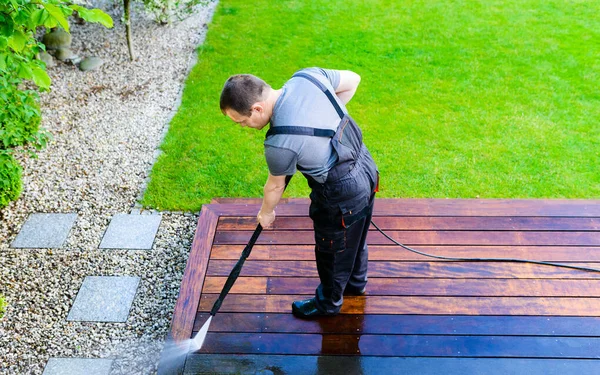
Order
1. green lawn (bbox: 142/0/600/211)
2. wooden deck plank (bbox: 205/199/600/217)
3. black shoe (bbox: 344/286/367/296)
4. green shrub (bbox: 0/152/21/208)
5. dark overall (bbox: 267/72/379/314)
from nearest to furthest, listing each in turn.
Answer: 1. dark overall (bbox: 267/72/379/314)
2. black shoe (bbox: 344/286/367/296)
3. wooden deck plank (bbox: 205/199/600/217)
4. green shrub (bbox: 0/152/21/208)
5. green lawn (bbox: 142/0/600/211)

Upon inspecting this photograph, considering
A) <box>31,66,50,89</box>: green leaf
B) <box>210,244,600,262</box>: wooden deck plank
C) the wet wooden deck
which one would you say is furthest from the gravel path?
<box>31,66,50,89</box>: green leaf

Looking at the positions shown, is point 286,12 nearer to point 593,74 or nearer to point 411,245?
point 593,74

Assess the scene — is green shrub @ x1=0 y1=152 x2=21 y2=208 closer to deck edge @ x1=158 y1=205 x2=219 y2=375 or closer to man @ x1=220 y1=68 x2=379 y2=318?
deck edge @ x1=158 y1=205 x2=219 y2=375

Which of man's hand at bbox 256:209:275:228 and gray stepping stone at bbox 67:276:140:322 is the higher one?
man's hand at bbox 256:209:275:228

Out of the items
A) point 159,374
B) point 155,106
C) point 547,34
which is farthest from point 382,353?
point 547,34

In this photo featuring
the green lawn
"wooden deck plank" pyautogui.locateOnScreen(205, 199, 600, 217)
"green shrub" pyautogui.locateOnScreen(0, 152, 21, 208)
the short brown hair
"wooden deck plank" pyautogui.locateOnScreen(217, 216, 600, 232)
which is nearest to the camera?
the short brown hair

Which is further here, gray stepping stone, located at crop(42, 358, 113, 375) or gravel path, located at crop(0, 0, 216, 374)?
gravel path, located at crop(0, 0, 216, 374)

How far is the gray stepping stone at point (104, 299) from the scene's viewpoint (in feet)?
10.3

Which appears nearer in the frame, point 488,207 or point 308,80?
point 308,80

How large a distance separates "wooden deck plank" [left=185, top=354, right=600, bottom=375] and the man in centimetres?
44

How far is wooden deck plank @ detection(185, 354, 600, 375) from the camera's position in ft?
8.34

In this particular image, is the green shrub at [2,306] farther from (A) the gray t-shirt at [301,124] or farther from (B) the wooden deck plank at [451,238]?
(A) the gray t-shirt at [301,124]

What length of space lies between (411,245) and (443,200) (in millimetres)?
548

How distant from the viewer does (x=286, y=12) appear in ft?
22.3
